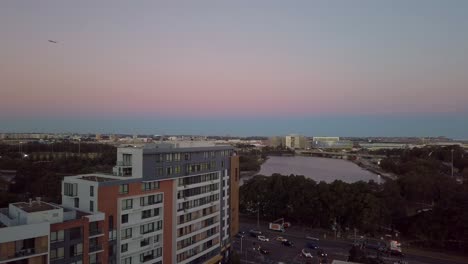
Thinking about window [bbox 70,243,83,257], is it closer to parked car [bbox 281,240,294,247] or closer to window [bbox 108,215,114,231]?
window [bbox 108,215,114,231]

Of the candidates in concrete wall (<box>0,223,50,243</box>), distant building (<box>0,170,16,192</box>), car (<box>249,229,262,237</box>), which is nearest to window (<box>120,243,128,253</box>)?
concrete wall (<box>0,223,50,243</box>)

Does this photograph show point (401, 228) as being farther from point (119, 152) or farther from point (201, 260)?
point (119, 152)

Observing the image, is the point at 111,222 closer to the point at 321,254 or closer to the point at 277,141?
the point at 321,254

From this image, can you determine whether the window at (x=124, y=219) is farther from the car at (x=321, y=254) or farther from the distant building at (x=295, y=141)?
the distant building at (x=295, y=141)

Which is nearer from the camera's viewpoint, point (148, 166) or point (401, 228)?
point (148, 166)

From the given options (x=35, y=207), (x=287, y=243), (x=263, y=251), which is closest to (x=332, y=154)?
(x=287, y=243)

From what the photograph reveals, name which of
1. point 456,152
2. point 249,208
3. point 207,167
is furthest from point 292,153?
point 207,167
